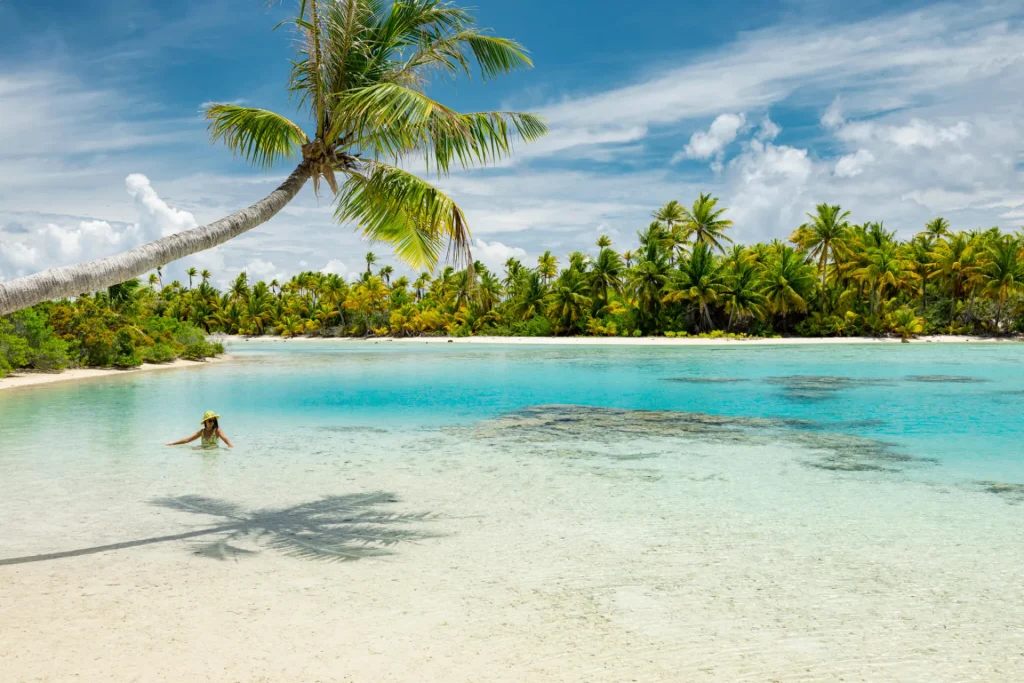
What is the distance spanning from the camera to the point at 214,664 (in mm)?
3908

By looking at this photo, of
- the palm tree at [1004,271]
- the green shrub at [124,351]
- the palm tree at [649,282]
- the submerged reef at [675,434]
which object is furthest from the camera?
the palm tree at [649,282]

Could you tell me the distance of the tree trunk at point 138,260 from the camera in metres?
4.86

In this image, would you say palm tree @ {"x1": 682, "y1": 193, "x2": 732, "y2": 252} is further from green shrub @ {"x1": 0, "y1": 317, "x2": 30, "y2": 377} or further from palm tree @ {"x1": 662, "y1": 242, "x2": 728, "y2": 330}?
green shrub @ {"x1": 0, "y1": 317, "x2": 30, "y2": 377}

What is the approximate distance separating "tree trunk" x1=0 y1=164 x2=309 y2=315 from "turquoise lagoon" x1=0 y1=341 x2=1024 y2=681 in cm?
203

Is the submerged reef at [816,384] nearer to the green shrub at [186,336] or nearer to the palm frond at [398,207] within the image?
the palm frond at [398,207]

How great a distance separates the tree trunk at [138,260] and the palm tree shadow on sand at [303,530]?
225cm

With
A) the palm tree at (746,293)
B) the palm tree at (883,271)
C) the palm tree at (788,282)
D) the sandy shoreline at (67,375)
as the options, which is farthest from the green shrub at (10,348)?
the palm tree at (883,271)

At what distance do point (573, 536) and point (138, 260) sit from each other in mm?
4133

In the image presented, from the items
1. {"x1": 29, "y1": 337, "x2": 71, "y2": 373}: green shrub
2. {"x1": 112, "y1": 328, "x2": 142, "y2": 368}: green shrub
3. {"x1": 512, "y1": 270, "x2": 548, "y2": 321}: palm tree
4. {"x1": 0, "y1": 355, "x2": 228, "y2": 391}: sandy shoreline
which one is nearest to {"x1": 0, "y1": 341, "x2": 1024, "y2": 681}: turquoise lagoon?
{"x1": 0, "y1": 355, "x2": 228, "y2": 391}: sandy shoreline

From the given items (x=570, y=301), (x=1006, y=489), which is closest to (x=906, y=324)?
(x=570, y=301)

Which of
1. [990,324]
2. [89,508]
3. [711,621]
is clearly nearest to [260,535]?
[89,508]

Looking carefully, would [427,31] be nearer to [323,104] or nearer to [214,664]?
[323,104]

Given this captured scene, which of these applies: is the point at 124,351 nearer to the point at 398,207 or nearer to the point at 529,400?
the point at 529,400

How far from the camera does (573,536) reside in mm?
6438
